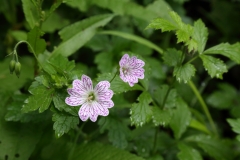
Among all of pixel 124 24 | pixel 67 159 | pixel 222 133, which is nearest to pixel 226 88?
pixel 222 133

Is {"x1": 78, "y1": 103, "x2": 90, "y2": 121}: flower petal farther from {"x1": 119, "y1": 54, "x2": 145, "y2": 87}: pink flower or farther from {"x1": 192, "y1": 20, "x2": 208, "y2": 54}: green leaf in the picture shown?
{"x1": 192, "y1": 20, "x2": 208, "y2": 54}: green leaf

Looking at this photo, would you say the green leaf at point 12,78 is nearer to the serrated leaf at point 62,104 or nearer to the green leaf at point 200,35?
the serrated leaf at point 62,104

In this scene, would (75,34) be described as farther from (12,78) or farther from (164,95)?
(164,95)

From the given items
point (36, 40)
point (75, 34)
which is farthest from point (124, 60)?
point (75, 34)

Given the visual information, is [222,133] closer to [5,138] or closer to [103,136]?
[103,136]

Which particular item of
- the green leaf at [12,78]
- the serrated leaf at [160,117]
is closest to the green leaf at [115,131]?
the serrated leaf at [160,117]

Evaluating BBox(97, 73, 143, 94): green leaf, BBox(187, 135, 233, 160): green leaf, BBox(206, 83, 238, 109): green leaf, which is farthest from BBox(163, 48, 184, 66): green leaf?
BBox(206, 83, 238, 109): green leaf
